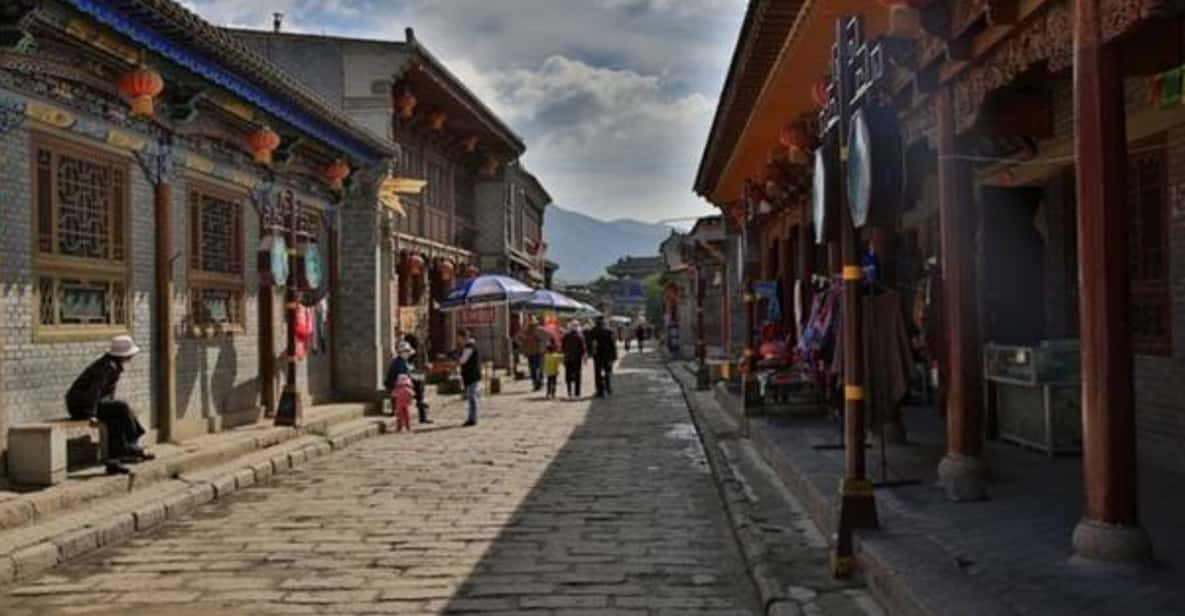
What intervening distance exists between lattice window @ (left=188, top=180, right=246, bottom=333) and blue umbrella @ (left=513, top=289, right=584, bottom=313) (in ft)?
39.8

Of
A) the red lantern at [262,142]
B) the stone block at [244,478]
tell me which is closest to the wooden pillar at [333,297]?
the red lantern at [262,142]

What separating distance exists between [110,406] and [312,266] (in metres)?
6.67

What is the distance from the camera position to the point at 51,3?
9.34 metres

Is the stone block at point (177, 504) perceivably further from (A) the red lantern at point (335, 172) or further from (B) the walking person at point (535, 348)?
(B) the walking person at point (535, 348)

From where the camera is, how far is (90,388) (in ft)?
33.2

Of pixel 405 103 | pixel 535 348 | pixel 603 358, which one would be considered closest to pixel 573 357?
pixel 603 358

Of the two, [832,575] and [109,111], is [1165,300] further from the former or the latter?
[109,111]

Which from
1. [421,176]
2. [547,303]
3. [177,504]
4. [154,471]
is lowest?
[177,504]

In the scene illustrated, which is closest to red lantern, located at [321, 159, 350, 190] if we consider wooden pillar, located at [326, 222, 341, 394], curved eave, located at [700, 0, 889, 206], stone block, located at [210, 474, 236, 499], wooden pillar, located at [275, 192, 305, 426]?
wooden pillar, located at [326, 222, 341, 394]

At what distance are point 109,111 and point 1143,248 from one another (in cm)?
951

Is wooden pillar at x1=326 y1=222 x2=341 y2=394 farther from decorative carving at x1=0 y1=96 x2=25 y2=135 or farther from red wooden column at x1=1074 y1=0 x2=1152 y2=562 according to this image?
red wooden column at x1=1074 y1=0 x2=1152 y2=562

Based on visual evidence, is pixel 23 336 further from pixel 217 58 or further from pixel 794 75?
pixel 794 75

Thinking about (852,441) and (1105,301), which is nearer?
(1105,301)

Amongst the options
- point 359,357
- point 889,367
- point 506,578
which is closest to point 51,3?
point 506,578
